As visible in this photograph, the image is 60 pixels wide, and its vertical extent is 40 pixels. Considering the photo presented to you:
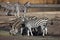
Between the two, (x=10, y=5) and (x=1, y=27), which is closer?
(x=1, y=27)

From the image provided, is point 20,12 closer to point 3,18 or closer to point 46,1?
point 3,18

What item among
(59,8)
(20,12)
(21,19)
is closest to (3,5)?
(20,12)

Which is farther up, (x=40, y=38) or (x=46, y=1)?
(x=46, y=1)

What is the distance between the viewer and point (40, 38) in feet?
7.56

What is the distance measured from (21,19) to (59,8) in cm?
122

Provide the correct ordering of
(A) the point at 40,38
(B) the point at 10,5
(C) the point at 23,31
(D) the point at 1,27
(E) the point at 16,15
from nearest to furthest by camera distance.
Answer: (A) the point at 40,38
(C) the point at 23,31
(D) the point at 1,27
(E) the point at 16,15
(B) the point at 10,5

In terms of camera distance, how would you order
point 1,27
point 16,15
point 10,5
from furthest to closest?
point 10,5 < point 16,15 < point 1,27

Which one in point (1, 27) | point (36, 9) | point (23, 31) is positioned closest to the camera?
point (23, 31)

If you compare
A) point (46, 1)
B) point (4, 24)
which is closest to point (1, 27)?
point (4, 24)

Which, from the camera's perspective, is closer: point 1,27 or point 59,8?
point 1,27

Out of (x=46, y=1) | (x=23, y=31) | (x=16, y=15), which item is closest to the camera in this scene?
(x=23, y=31)

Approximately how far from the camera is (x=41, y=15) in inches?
118

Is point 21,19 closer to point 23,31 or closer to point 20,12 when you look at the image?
point 23,31

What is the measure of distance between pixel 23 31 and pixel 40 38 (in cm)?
28
